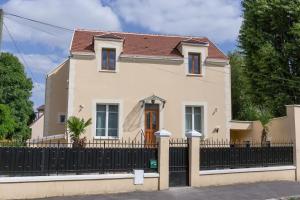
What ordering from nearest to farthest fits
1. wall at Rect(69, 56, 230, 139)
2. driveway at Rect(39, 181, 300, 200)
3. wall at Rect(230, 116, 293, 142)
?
1. driveway at Rect(39, 181, 300, 200)
2. wall at Rect(230, 116, 293, 142)
3. wall at Rect(69, 56, 230, 139)

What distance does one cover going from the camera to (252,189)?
14023mm

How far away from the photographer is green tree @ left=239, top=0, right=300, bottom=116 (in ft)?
73.2

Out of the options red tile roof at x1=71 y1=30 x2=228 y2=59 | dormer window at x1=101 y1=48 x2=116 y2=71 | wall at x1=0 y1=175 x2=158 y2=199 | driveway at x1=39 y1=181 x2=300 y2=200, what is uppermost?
red tile roof at x1=71 y1=30 x2=228 y2=59

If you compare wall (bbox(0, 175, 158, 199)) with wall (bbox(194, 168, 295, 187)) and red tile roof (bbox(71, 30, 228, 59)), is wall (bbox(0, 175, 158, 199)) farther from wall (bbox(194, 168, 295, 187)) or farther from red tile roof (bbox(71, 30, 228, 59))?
red tile roof (bbox(71, 30, 228, 59))

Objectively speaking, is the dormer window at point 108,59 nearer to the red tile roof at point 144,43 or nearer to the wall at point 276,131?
the red tile roof at point 144,43

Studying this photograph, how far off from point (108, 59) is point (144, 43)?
300 centimetres

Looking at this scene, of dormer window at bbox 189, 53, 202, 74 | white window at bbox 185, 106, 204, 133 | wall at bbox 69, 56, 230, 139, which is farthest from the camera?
dormer window at bbox 189, 53, 202, 74

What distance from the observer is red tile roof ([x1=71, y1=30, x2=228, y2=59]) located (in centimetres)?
2154

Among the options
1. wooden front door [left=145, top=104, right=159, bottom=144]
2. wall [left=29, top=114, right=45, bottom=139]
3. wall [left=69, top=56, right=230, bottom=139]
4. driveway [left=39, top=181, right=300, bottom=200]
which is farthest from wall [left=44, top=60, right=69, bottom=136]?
wall [left=29, top=114, right=45, bottom=139]

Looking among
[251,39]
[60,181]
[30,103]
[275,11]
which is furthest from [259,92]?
[30,103]

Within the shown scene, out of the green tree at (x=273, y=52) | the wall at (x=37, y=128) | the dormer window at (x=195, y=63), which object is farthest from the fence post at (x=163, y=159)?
the wall at (x=37, y=128)

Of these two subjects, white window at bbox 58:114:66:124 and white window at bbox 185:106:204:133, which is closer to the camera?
white window at bbox 185:106:204:133

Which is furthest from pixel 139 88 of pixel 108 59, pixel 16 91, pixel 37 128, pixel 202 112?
pixel 37 128

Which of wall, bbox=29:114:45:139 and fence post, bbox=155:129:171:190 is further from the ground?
wall, bbox=29:114:45:139
